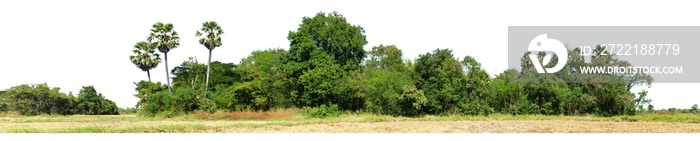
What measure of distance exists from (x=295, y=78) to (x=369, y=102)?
5852 mm

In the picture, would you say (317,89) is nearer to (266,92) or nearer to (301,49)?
(301,49)

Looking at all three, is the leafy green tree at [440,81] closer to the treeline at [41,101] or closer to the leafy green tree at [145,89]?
the leafy green tree at [145,89]

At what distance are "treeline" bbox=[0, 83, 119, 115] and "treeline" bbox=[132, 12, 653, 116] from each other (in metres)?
17.3

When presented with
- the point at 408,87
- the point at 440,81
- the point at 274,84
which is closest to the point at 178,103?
the point at 274,84

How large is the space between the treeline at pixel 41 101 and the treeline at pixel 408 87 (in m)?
17.3

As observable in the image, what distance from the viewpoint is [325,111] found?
37250 mm

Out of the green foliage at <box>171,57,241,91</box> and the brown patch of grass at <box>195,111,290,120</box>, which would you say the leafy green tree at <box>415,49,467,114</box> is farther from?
the green foliage at <box>171,57,241,91</box>

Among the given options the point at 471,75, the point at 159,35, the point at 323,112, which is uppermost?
the point at 159,35

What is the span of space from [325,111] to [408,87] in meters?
6.08

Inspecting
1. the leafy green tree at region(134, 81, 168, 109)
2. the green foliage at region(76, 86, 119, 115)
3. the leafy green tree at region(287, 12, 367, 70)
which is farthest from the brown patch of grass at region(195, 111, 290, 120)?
the green foliage at region(76, 86, 119, 115)

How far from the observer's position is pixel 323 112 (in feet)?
121

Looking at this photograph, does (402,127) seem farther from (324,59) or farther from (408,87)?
(324,59)

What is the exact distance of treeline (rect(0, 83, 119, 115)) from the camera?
52.8m

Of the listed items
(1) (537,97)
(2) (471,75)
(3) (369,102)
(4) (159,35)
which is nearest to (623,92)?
(1) (537,97)
